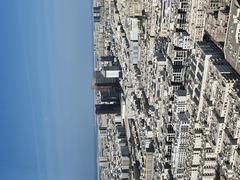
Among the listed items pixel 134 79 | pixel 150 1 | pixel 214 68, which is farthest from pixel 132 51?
pixel 214 68

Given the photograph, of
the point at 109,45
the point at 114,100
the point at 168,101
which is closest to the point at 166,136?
the point at 168,101

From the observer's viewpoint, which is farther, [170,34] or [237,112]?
[170,34]

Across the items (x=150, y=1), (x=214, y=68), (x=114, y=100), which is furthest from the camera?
(x=114, y=100)

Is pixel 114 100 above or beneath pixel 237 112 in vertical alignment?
beneath

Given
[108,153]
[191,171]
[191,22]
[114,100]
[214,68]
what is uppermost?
[191,22]

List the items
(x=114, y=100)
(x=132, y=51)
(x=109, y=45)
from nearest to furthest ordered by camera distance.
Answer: (x=132, y=51), (x=114, y=100), (x=109, y=45)

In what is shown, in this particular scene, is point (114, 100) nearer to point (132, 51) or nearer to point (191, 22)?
point (132, 51)
